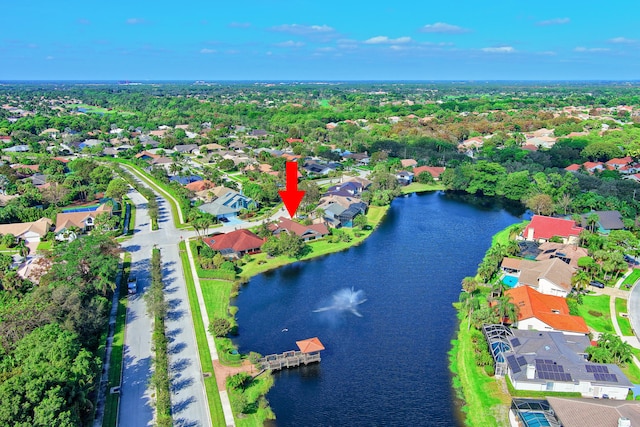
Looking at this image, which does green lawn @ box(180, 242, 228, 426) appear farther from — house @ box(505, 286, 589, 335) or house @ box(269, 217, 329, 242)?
house @ box(505, 286, 589, 335)

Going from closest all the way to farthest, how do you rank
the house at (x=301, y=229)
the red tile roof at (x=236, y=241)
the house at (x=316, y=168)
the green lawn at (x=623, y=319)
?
1. the green lawn at (x=623, y=319)
2. the red tile roof at (x=236, y=241)
3. the house at (x=301, y=229)
4. the house at (x=316, y=168)

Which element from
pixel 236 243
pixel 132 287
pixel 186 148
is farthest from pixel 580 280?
pixel 186 148

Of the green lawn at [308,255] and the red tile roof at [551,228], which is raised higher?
the red tile roof at [551,228]

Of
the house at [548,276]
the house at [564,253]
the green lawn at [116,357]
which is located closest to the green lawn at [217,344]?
the green lawn at [116,357]

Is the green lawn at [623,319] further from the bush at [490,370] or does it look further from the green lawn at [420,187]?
the green lawn at [420,187]

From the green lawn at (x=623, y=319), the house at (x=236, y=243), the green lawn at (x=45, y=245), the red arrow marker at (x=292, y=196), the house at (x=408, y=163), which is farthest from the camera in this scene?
the house at (x=408, y=163)

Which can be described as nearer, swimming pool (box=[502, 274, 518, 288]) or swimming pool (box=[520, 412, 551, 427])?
swimming pool (box=[520, 412, 551, 427])

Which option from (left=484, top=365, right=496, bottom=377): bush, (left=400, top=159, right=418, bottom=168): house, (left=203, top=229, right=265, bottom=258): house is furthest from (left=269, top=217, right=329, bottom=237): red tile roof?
(left=400, top=159, right=418, bottom=168): house

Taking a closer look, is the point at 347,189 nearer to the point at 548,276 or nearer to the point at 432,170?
the point at 432,170
